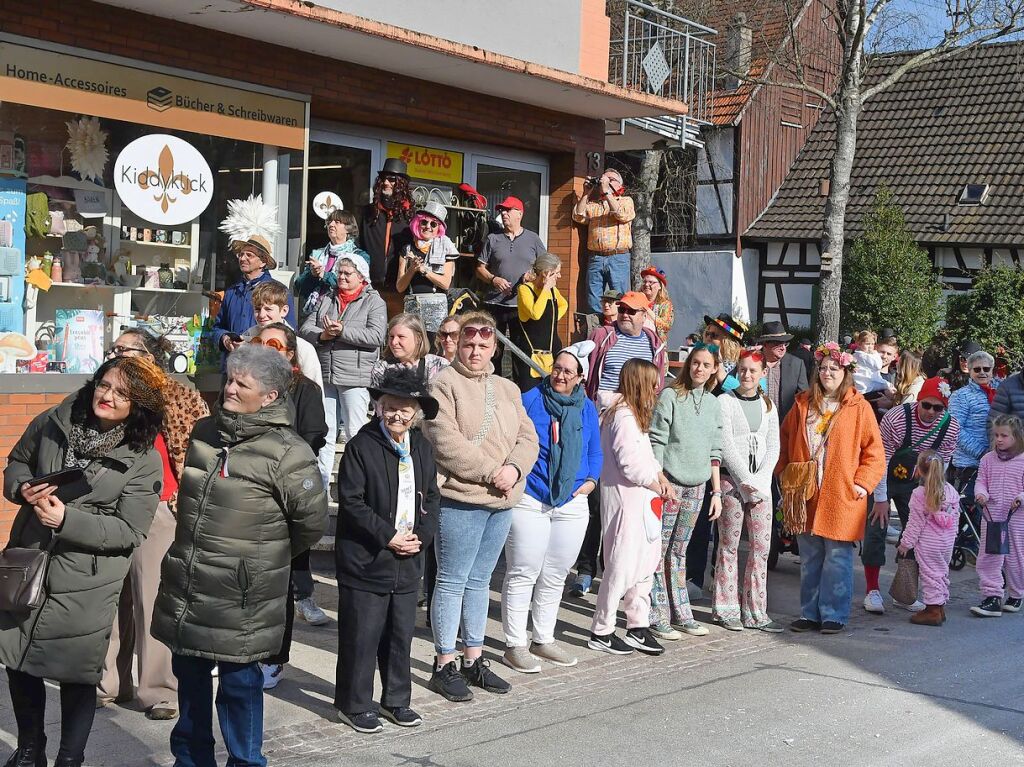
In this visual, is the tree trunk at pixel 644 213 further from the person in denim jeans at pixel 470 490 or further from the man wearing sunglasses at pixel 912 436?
the person in denim jeans at pixel 470 490

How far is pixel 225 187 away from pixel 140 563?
4842mm

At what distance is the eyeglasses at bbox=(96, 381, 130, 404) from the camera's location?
495cm

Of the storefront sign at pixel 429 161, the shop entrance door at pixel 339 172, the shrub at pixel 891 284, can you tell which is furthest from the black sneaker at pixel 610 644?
the shrub at pixel 891 284

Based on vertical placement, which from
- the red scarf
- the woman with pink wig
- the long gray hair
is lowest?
the long gray hair

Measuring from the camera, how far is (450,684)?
6473 millimetres

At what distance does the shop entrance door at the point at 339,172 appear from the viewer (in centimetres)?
1131

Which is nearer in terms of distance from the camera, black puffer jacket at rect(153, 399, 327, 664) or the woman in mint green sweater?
black puffer jacket at rect(153, 399, 327, 664)

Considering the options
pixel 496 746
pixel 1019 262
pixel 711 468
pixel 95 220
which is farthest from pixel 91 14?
pixel 1019 262

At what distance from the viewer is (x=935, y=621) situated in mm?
8789

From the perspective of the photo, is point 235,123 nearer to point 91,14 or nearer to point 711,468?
point 91,14

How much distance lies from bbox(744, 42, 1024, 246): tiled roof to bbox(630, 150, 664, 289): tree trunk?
22.9 ft

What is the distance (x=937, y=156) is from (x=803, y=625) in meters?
24.7

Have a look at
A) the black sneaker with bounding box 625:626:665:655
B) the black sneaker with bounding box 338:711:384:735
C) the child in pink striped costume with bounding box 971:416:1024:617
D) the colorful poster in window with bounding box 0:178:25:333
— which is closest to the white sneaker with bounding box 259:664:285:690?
the black sneaker with bounding box 338:711:384:735

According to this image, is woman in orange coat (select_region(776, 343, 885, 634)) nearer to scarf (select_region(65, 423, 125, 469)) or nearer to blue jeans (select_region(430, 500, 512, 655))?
blue jeans (select_region(430, 500, 512, 655))
